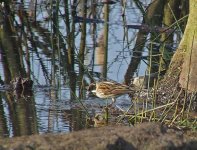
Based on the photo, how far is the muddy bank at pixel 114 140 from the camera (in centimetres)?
382

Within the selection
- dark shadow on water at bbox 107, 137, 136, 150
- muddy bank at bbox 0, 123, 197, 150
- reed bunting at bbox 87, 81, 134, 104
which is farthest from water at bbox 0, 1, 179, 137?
dark shadow on water at bbox 107, 137, 136, 150

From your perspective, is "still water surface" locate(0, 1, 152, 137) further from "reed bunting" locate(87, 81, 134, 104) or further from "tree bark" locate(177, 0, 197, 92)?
"tree bark" locate(177, 0, 197, 92)

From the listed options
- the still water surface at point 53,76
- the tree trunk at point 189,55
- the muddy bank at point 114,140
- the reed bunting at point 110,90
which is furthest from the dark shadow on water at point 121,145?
the tree trunk at point 189,55

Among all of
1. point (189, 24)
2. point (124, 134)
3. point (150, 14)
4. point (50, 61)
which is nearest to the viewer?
point (124, 134)

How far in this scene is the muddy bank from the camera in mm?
3824

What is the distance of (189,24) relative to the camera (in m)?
7.16

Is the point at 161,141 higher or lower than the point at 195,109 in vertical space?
higher

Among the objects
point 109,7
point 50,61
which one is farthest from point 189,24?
point 109,7

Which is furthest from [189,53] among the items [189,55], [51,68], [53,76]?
[51,68]

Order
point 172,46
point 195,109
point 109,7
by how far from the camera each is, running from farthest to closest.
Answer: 1. point 109,7
2. point 172,46
3. point 195,109

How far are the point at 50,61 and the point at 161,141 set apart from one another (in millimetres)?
4648

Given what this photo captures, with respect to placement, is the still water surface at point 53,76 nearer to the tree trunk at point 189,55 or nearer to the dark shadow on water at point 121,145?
the tree trunk at point 189,55

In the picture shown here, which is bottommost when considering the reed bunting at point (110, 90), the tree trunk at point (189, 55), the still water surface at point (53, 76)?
the still water surface at point (53, 76)

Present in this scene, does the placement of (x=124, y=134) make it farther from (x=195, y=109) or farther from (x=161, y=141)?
(x=195, y=109)
